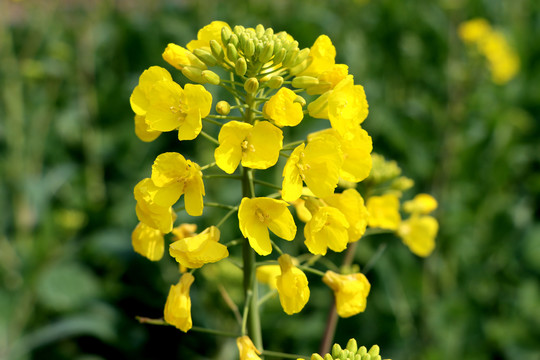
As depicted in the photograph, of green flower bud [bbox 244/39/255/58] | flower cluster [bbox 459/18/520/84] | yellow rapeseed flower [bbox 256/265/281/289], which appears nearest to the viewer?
green flower bud [bbox 244/39/255/58]

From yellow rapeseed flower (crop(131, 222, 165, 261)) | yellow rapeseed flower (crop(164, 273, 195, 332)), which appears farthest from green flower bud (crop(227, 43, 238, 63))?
yellow rapeseed flower (crop(164, 273, 195, 332))

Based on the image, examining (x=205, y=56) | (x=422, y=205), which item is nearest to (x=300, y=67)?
(x=205, y=56)

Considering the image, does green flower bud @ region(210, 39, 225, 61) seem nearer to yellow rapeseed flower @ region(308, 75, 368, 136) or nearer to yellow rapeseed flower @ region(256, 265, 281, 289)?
yellow rapeseed flower @ region(308, 75, 368, 136)

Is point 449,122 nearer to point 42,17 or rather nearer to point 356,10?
point 356,10

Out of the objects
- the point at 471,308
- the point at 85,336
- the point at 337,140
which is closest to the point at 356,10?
the point at 471,308

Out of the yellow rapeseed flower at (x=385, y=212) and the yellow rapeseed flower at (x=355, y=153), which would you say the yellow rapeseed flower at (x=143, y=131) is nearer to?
the yellow rapeseed flower at (x=355, y=153)

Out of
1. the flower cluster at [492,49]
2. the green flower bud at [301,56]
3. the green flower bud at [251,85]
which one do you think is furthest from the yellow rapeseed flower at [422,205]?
the flower cluster at [492,49]
